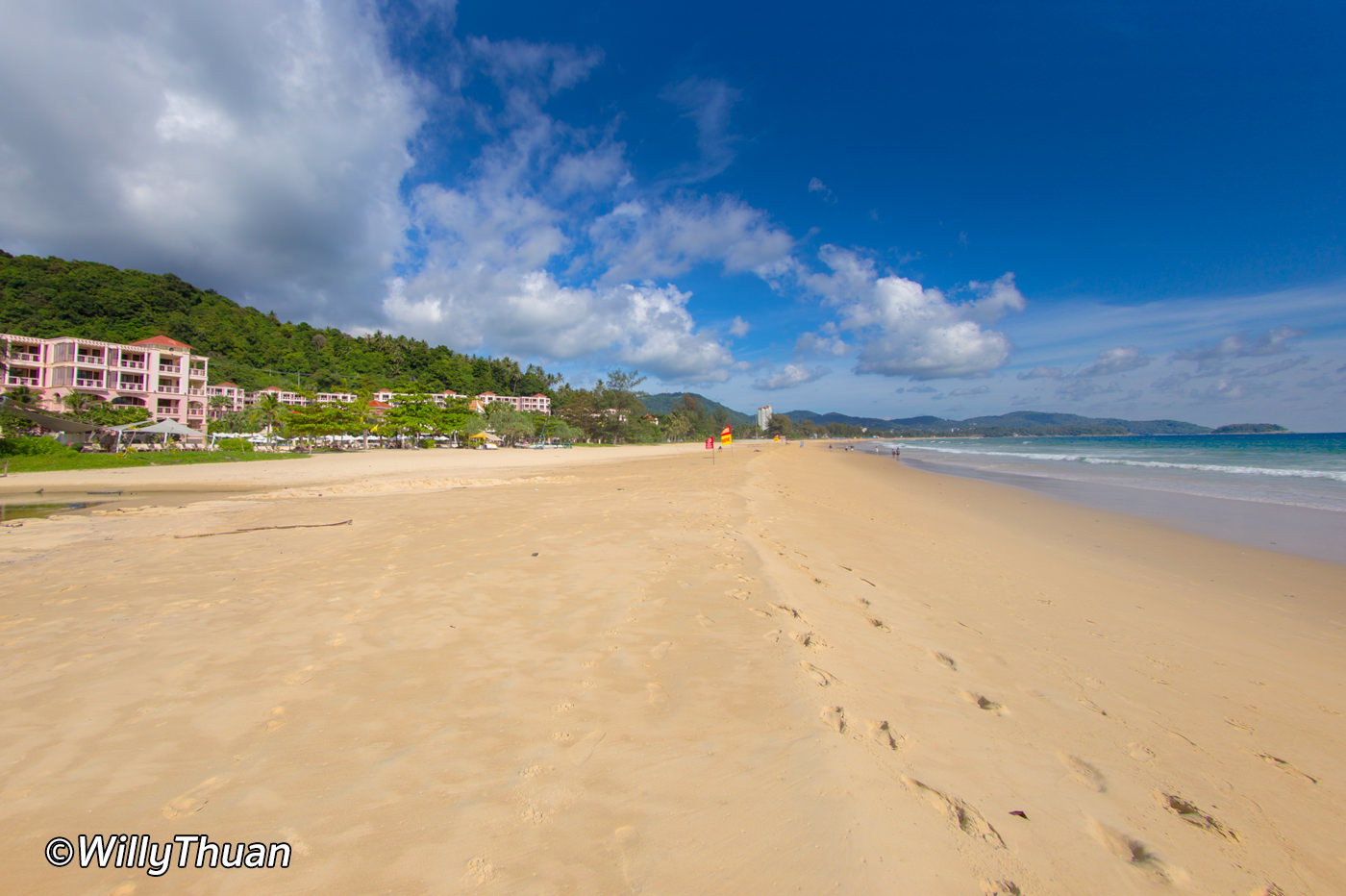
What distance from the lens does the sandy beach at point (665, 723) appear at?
77.9 inches

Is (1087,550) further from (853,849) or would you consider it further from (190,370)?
(190,370)

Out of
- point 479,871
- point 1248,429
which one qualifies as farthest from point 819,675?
point 1248,429

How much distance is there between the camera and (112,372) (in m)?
50.0

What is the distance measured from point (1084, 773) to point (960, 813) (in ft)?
3.27

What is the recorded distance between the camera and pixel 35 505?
12086 millimetres

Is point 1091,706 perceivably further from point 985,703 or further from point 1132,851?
point 1132,851

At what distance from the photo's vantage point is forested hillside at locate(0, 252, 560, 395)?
238 ft

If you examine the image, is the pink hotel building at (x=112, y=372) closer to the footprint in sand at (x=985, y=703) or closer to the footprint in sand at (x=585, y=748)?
the footprint in sand at (x=585, y=748)

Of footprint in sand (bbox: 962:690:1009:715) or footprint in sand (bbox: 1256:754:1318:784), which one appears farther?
footprint in sand (bbox: 962:690:1009:715)

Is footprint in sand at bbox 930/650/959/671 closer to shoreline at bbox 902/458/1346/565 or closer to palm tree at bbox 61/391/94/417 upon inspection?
shoreline at bbox 902/458/1346/565

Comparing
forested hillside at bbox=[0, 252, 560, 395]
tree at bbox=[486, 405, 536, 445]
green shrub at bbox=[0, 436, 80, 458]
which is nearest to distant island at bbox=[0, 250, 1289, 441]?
forested hillside at bbox=[0, 252, 560, 395]

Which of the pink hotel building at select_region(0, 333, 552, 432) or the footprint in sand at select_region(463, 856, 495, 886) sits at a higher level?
the pink hotel building at select_region(0, 333, 552, 432)

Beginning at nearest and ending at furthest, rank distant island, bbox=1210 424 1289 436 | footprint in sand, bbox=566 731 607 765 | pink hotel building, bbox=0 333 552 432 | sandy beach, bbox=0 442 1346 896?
1. sandy beach, bbox=0 442 1346 896
2. footprint in sand, bbox=566 731 607 765
3. pink hotel building, bbox=0 333 552 432
4. distant island, bbox=1210 424 1289 436

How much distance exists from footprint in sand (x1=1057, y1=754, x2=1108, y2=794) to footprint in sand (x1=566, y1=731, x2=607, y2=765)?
2.49 metres
